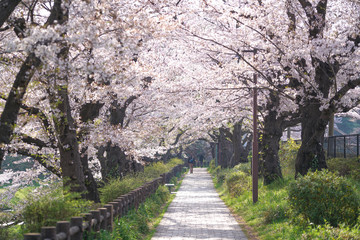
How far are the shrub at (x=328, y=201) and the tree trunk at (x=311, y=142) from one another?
3.98 meters

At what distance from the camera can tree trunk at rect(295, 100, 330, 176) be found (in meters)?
14.3

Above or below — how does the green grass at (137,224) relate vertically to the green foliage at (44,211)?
below

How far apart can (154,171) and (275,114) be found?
39.2ft

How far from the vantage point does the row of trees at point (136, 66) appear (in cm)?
781

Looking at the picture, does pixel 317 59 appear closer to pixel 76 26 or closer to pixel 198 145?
pixel 76 26

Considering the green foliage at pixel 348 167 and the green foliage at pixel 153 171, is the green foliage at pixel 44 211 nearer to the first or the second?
the green foliage at pixel 348 167

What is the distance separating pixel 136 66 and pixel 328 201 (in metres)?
7.86

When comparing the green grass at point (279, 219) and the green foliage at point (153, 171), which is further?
the green foliage at point (153, 171)

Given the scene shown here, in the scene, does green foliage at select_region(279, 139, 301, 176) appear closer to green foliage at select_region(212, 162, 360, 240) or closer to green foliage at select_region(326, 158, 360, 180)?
green foliage at select_region(326, 158, 360, 180)

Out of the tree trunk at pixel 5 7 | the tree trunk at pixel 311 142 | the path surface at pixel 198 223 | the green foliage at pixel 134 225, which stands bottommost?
the path surface at pixel 198 223

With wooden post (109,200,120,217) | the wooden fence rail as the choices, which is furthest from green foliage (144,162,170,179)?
wooden post (109,200,120,217)

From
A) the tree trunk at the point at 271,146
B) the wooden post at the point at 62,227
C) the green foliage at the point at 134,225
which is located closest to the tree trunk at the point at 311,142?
the green foliage at the point at 134,225

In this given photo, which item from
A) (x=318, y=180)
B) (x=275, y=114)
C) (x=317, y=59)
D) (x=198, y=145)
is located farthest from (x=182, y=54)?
(x=198, y=145)

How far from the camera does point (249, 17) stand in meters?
15.7
